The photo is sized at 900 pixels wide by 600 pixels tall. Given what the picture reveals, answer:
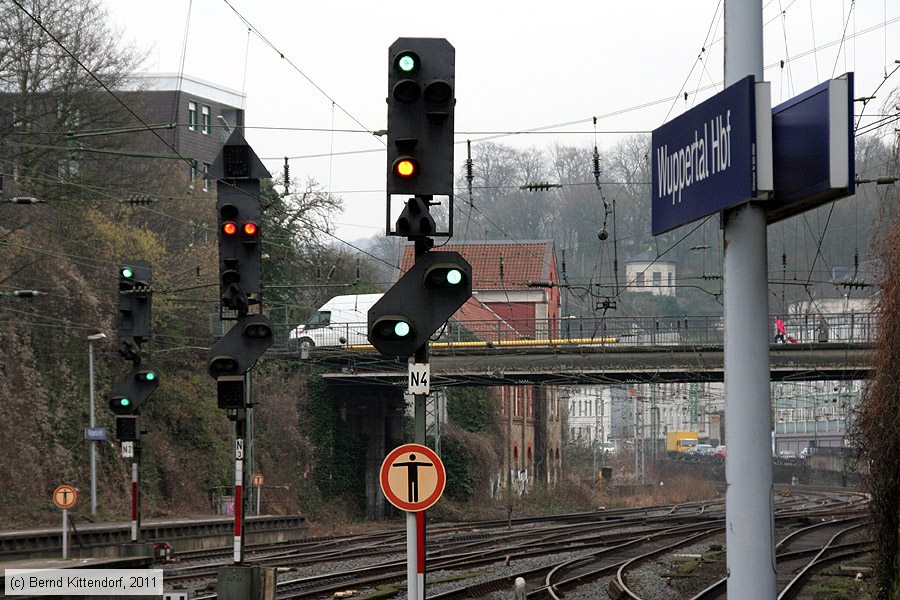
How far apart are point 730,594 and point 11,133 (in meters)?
36.7

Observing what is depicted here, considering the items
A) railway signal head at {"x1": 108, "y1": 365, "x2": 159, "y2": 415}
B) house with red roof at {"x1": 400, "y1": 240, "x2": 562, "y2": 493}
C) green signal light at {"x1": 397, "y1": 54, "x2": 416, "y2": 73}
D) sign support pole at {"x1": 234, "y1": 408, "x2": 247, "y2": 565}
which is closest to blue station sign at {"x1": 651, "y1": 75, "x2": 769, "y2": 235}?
green signal light at {"x1": 397, "y1": 54, "x2": 416, "y2": 73}

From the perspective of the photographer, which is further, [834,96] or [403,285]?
[403,285]

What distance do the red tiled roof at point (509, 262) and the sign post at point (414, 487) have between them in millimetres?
63128

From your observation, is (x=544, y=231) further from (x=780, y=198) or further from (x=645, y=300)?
(x=780, y=198)

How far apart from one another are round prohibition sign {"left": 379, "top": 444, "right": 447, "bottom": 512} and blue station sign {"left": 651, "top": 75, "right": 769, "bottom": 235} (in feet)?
9.76

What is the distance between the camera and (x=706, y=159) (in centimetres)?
569

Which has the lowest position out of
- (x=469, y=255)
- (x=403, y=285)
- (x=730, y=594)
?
(x=730, y=594)

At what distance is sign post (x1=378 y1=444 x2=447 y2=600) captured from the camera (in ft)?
27.7

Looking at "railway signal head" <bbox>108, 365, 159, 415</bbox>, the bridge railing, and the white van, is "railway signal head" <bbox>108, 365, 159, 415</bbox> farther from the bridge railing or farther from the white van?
the white van

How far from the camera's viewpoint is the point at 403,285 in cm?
862

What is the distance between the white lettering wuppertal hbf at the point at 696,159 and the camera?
5570mm

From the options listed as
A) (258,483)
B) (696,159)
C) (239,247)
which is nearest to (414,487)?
(696,159)

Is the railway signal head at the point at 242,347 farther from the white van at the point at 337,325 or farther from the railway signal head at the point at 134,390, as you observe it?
the white van at the point at 337,325

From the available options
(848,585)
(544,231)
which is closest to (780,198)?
(848,585)
